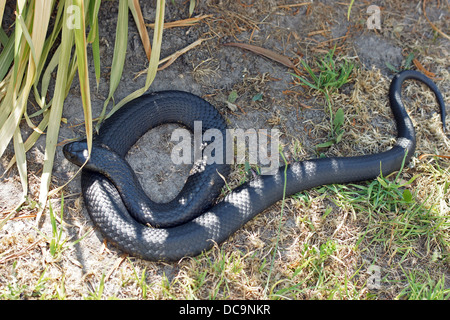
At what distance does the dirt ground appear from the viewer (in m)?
3.00

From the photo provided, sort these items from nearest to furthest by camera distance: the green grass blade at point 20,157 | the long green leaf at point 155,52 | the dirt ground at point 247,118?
1. the dirt ground at point 247,118
2. the long green leaf at point 155,52
3. the green grass blade at point 20,157

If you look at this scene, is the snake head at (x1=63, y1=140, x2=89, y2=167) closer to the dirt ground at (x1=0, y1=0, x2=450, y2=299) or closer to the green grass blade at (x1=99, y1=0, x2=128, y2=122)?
the dirt ground at (x1=0, y1=0, x2=450, y2=299)

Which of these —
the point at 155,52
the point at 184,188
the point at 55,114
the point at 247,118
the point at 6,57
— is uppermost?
the point at 6,57

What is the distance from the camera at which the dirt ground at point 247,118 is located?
9.83 feet

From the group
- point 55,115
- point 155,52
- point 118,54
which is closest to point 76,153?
point 55,115

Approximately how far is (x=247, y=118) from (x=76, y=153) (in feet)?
4.95

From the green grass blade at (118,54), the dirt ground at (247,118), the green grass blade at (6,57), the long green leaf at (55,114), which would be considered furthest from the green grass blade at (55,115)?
the green grass blade at (6,57)

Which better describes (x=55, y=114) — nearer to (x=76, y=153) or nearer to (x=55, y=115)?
(x=55, y=115)

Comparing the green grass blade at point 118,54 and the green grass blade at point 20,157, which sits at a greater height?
the green grass blade at point 118,54

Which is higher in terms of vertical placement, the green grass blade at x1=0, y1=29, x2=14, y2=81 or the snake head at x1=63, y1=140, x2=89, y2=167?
the green grass blade at x1=0, y1=29, x2=14, y2=81

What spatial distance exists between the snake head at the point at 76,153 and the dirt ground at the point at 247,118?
0.59 feet

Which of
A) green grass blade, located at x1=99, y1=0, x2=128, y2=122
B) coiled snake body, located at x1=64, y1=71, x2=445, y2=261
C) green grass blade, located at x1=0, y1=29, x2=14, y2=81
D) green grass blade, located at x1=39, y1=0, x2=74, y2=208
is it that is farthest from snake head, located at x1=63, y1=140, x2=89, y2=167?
green grass blade, located at x1=0, y1=29, x2=14, y2=81

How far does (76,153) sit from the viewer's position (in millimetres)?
3322

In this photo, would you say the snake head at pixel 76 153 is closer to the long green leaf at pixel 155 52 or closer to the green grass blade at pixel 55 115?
the green grass blade at pixel 55 115
